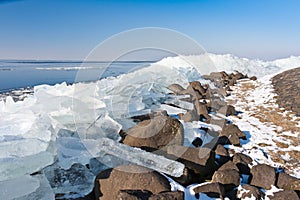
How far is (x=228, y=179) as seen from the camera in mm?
2287

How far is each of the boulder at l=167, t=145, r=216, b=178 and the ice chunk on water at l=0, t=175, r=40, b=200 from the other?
129cm

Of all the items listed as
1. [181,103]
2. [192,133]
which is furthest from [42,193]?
[181,103]

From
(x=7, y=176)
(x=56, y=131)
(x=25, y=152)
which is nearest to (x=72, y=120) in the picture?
(x=56, y=131)

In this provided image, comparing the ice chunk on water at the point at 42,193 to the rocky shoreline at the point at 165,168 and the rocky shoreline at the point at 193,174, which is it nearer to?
the rocky shoreline at the point at 165,168

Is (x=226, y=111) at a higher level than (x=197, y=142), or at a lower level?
lower

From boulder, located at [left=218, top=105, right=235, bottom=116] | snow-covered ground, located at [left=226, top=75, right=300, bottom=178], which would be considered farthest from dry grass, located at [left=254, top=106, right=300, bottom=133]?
boulder, located at [left=218, top=105, right=235, bottom=116]

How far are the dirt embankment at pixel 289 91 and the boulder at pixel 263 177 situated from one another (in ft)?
Result: 8.97

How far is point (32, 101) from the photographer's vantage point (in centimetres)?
288

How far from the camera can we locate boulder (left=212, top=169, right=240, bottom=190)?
228 centimetres

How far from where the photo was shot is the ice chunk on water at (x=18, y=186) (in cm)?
167

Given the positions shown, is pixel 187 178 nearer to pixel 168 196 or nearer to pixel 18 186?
pixel 168 196

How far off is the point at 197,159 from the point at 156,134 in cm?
50

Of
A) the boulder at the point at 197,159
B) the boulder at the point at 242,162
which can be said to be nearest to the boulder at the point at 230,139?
the boulder at the point at 242,162

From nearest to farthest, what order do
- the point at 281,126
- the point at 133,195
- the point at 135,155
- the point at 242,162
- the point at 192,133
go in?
the point at 133,195 < the point at 135,155 < the point at 242,162 < the point at 192,133 < the point at 281,126
